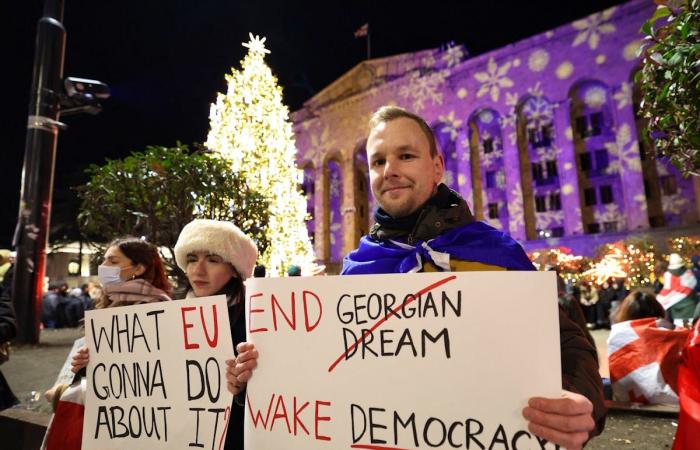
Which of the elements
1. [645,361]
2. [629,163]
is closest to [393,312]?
[645,361]

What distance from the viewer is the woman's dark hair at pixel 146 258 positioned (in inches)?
118

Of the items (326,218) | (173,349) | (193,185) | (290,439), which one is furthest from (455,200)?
(326,218)

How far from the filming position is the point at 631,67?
2627 centimetres

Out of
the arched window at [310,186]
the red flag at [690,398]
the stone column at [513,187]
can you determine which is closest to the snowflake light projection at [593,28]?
the stone column at [513,187]

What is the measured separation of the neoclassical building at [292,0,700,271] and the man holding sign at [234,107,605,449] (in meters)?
28.5

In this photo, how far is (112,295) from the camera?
107 inches

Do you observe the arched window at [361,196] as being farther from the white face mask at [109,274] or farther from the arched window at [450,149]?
the white face mask at [109,274]

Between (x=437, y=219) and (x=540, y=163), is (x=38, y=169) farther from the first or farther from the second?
(x=540, y=163)

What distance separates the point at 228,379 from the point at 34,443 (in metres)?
3.37

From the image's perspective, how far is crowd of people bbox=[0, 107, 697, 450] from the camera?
137 centimetres

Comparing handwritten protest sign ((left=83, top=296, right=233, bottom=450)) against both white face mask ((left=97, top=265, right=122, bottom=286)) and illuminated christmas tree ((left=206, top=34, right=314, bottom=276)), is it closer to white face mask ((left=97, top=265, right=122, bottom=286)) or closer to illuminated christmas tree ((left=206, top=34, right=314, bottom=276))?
white face mask ((left=97, top=265, right=122, bottom=286))

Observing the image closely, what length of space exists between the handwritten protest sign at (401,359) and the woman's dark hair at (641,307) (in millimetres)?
5315

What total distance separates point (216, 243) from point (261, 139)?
1065cm

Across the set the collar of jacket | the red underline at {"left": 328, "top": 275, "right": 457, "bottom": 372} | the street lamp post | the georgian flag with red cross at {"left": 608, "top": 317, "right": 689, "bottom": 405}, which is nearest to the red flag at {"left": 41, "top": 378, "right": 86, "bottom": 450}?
the red underline at {"left": 328, "top": 275, "right": 457, "bottom": 372}
